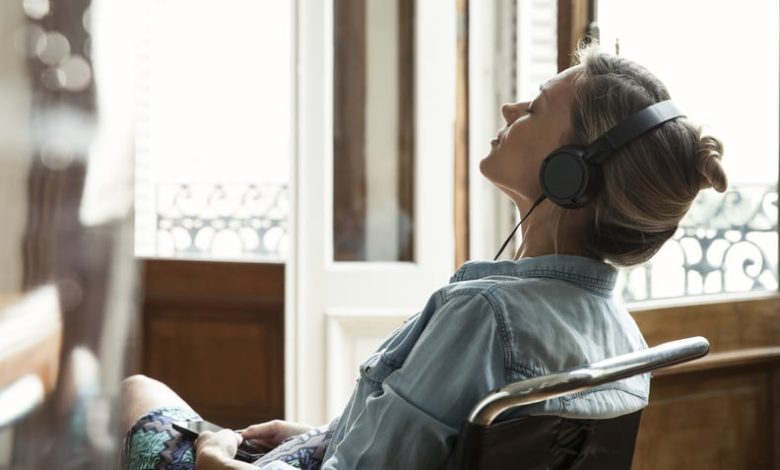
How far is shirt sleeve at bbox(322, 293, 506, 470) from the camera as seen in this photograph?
107 cm

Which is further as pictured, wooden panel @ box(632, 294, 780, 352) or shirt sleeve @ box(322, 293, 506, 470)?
wooden panel @ box(632, 294, 780, 352)

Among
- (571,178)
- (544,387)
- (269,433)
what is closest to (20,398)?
(544,387)

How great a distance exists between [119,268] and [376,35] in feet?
8.77

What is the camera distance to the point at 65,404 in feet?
1.04

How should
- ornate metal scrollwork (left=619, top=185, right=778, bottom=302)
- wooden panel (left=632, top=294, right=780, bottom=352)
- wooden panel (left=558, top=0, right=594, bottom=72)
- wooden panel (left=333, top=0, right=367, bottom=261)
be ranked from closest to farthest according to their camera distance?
1. wooden panel (left=558, top=0, right=594, bottom=72)
2. wooden panel (left=632, top=294, right=780, bottom=352)
3. ornate metal scrollwork (left=619, top=185, right=778, bottom=302)
4. wooden panel (left=333, top=0, right=367, bottom=261)

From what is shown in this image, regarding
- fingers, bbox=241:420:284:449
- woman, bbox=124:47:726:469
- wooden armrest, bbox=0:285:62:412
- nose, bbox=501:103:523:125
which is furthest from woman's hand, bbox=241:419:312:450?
wooden armrest, bbox=0:285:62:412

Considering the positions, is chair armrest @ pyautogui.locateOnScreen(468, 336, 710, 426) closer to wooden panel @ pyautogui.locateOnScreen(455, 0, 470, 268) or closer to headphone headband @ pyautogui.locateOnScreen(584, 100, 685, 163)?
headphone headband @ pyautogui.locateOnScreen(584, 100, 685, 163)

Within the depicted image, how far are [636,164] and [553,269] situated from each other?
17 cm

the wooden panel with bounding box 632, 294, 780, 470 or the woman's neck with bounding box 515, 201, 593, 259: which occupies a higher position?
the woman's neck with bounding box 515, 201, 593, 259

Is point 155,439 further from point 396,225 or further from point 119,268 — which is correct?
point 396,225

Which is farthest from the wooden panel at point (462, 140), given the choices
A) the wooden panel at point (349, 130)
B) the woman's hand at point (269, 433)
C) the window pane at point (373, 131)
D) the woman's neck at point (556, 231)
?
the woman's neck at point (556, 231)

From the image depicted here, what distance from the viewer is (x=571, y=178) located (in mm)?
1197

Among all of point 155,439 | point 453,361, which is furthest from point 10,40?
point 155,439

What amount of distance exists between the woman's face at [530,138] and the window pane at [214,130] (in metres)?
2.39
